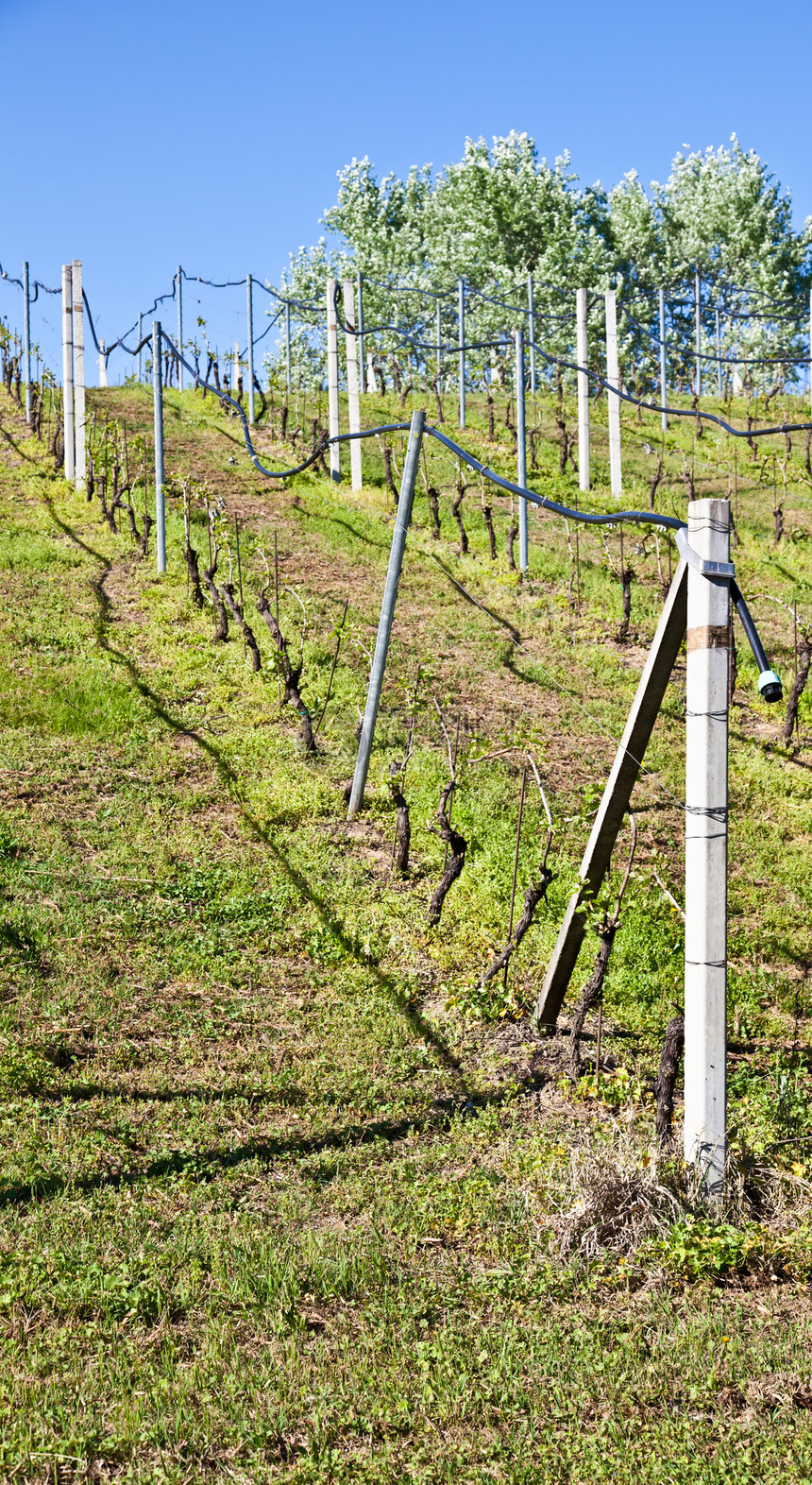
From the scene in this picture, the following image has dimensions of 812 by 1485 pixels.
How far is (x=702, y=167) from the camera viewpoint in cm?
3991

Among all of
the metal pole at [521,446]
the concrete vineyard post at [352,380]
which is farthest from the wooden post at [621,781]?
the concrete vineyard post at [352,380]

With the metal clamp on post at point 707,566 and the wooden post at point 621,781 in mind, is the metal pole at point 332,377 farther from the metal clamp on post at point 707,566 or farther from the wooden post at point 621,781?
the metal clamp on post at point 707,566

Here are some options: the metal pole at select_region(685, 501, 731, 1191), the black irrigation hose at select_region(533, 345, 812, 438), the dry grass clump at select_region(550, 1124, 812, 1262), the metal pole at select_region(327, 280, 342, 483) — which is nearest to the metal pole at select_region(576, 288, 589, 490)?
the black irrigation hose at select_region(533, 345, 812, 438)

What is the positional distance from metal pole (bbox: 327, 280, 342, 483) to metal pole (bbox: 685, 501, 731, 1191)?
11.7 metres

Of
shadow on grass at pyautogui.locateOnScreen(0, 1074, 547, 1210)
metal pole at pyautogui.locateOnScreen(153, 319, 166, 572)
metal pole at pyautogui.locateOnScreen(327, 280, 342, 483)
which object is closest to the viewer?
shadow on grass at pyautogui.locateOnScreen(0, 1074, 547, 1210)

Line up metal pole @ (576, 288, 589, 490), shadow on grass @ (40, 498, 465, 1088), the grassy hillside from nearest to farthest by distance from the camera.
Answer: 1. the grassy hillside
2. shadow on grass @ (40, 498, 465, 1088)
3. metal pole @ (576, 288, 589, 490)

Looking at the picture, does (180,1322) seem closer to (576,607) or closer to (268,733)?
(268,733)

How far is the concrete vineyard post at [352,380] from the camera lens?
14906 mm

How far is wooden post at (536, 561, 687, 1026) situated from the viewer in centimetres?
440

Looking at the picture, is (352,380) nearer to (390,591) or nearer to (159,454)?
(159,454)

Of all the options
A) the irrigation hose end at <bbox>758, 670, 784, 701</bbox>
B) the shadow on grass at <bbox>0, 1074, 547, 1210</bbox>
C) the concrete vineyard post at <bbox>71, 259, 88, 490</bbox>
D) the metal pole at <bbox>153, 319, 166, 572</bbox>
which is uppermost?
the concrete vineyard post at <bbox>71, 259, 88, 490</bbox>

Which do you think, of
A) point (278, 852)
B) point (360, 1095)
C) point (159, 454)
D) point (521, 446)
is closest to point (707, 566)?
point (360, 1095)

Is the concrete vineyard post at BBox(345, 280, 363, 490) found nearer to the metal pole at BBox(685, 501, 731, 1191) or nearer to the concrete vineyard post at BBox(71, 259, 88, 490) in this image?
the concrete vineyard post at BBox(71, 259, 88, 490)

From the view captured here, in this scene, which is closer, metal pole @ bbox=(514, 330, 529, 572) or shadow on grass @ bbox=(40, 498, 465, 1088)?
shadow on grass @ bbox=(40, 498, 465, 1088)
